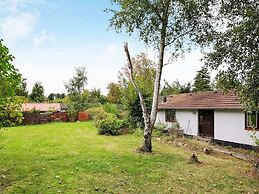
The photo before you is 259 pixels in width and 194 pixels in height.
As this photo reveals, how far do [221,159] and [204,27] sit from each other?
7.39m

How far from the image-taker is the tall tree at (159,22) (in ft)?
53.5

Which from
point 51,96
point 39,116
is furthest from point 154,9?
point 51,96

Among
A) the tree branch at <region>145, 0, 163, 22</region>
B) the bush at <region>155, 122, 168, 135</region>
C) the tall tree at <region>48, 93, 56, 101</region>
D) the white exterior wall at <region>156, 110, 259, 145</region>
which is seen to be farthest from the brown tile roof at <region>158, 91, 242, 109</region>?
the tall tree at <region>48, 93, 56, 101</region>

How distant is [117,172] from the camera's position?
11742mm

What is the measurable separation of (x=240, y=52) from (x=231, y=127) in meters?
9.27

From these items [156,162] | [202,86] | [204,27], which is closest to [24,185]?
[156,162]

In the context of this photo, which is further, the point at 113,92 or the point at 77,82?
the point at 77,82

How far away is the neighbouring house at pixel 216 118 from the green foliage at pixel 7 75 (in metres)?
12.2

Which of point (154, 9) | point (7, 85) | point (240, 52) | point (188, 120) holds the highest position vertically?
point (154, 9)

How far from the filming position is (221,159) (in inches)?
591

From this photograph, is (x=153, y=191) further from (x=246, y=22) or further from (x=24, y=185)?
(x=246, y=22)

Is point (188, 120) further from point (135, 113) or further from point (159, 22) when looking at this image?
point (159, 22)

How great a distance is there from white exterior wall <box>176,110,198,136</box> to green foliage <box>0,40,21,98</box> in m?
17.3

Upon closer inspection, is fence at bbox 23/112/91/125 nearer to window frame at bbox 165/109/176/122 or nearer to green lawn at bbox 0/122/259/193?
window frame at bbox 165/109/176/122
